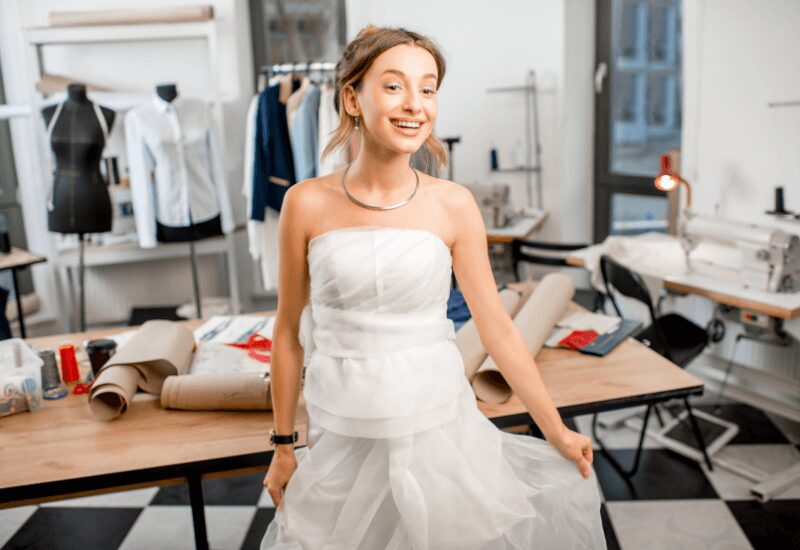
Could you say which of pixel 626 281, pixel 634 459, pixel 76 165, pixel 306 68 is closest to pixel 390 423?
pixel 626 281

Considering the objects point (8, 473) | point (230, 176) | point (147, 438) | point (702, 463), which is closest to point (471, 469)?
point (147, 438)

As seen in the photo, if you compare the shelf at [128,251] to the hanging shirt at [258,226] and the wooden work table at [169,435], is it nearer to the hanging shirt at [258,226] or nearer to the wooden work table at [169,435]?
the hanging shirt at [258,226]

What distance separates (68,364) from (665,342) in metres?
2.13

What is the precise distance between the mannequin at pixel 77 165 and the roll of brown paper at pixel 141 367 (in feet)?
6.38

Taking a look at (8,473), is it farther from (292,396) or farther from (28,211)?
(28,211)

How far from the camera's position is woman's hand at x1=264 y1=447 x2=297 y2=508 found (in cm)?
140

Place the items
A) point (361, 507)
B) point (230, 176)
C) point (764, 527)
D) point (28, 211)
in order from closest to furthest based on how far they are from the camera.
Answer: point (361, 507) < point (764, 527) < point (28, 211) < point (230, 176)

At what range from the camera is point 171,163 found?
14.0 ft

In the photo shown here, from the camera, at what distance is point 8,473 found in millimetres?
1582

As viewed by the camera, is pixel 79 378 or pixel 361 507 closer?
pixel 361 507

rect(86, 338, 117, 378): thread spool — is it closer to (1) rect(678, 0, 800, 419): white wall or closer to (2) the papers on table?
(2) the papers on table

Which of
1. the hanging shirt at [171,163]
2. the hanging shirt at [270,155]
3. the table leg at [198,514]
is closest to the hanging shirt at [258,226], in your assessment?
the hanging shirt at [270,155]

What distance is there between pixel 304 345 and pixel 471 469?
1.26ft

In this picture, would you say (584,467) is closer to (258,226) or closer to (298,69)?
(258,226)
